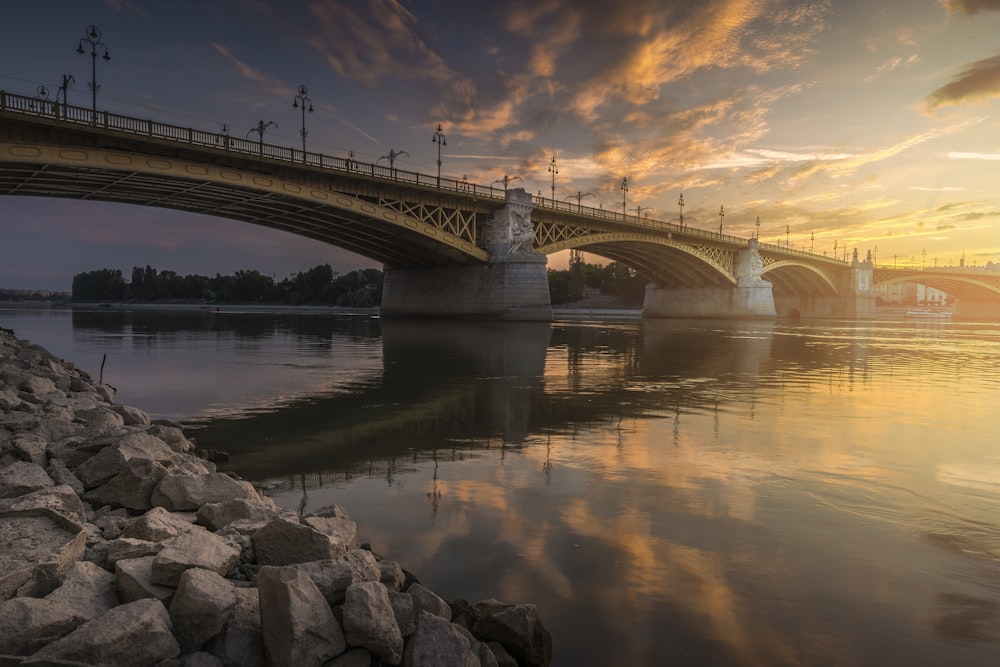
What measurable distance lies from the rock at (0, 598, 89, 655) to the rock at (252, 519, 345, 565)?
115 cm

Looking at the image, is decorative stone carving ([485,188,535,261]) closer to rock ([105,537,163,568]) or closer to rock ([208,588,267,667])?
rock ([105,537,163,568])

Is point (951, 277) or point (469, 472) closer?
point (469, 472)

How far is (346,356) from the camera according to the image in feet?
81.4

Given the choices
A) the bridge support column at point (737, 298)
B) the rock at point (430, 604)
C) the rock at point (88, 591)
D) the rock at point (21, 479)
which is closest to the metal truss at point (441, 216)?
the rock at point (21, 479)

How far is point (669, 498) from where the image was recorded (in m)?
6.67

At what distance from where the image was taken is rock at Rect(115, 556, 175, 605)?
3.47 m

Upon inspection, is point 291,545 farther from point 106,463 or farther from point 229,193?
point 229,193

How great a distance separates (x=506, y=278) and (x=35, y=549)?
55441 mm

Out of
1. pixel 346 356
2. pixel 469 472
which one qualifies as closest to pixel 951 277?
pixel 346 356

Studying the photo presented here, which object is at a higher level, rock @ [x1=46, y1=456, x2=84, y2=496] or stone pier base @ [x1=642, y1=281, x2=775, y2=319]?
stone pier base @ [x1=642, y1=281, x2=775, y2=319]

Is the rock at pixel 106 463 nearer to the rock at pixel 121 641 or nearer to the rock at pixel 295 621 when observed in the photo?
the rock at pixel 121 641

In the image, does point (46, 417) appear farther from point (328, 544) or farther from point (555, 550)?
point (555, 550)

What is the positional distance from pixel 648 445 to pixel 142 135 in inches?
1544

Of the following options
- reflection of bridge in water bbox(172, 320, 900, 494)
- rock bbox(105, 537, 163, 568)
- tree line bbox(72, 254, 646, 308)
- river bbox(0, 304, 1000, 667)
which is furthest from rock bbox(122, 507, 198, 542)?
tree line bbox(72, 254, 646, 308)
